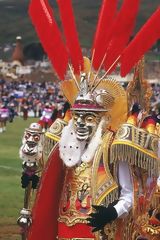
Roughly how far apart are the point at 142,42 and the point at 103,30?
35 cm

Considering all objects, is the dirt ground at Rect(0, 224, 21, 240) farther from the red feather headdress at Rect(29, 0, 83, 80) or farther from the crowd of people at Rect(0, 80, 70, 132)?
the crowd of people at Rect(0, 80, 70, 132)

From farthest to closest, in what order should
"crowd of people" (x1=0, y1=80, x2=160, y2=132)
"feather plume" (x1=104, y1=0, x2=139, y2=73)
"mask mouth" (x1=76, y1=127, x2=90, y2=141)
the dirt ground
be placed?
"crowd of people" (x1=0, y1=80, x2=160, y2=132), the dirt ground, "feather plume" (x1=104, y1=0, x2=139, y2=73), "mask mouth" (x1=76, y1=127, x2=90, y2=141)

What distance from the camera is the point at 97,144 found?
7.40 metres

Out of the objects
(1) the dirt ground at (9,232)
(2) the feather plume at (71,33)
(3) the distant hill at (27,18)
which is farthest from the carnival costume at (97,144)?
(3) the distant hill at (27,18)

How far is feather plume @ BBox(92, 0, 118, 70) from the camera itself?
7680 mm

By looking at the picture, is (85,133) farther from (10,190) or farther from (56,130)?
(10,190)

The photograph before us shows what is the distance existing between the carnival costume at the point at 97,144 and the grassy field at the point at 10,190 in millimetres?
4168

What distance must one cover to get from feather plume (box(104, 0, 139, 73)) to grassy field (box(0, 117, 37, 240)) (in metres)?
4.57

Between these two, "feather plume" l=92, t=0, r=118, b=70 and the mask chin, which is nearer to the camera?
the mask chin

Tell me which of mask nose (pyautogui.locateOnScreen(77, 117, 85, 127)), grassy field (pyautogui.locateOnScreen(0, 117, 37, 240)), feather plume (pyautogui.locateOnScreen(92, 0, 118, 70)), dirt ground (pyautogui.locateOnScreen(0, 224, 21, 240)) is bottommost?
mask nose (pyautogui.locateOnScreen(77, 117, 85, 127))

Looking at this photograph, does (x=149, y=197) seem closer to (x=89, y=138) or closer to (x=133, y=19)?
(x=89, y=138)

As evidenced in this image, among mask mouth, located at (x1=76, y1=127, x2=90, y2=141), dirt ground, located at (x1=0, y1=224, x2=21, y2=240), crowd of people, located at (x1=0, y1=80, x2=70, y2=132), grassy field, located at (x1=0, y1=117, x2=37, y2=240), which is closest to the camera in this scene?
mask mouth, located at (x1=76, y1=127, x2=90, y2=141)

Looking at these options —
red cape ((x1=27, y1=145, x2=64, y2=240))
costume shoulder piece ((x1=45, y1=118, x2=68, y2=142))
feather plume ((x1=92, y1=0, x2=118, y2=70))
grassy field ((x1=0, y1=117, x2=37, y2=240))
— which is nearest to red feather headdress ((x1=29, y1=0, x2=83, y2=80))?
feather plume ((x1=92, y1=0, x2=118, y2=70))

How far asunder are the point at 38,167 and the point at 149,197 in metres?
0.97
